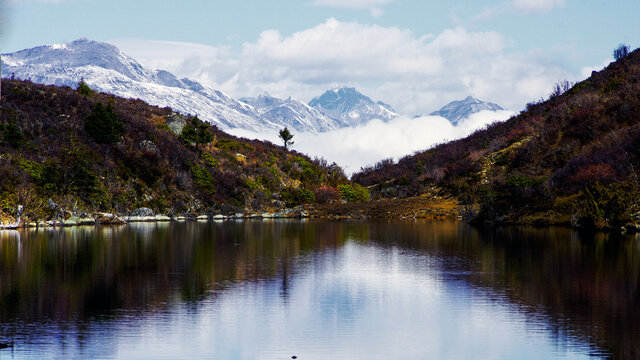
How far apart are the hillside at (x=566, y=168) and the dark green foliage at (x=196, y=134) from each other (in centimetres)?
3348

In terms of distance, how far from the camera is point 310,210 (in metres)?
87.6

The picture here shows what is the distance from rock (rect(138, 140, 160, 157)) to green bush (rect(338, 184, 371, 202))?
33.7 meters

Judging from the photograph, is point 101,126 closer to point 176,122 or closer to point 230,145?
point 176,122

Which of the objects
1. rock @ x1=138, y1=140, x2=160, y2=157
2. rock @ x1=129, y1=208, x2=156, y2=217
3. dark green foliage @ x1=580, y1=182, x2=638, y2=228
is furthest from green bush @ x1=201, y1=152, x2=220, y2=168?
dark green foliage @ x1=580, y1=182, x2=638, y2=228

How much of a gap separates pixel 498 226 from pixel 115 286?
46003 millimetres

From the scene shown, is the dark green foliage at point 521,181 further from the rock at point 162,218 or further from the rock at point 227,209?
the rock at point 162,218

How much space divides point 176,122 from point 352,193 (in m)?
30.6

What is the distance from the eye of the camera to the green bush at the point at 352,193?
10606cm

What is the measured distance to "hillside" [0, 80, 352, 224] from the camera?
63.5 metres

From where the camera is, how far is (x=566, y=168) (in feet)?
204

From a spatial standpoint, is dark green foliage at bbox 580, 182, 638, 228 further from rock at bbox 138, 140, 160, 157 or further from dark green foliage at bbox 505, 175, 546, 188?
rock at bbox 138, 140, 160, 157

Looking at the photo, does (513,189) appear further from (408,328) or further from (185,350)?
(185,350)

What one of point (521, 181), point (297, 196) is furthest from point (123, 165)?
point (521, 181)

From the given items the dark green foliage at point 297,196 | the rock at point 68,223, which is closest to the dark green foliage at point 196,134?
the dark green foliage at point 297,196
